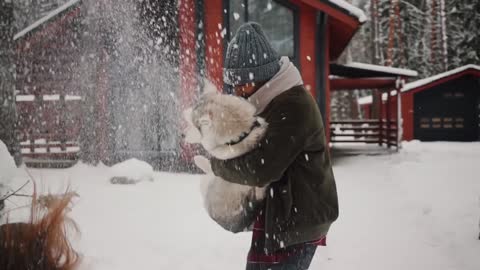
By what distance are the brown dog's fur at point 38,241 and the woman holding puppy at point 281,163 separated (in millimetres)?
1222

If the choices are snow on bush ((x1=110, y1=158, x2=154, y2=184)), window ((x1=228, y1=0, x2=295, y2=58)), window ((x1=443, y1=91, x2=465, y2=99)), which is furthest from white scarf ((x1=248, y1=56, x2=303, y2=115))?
window ((x1=443, y1=91, x2=465, y2=99))

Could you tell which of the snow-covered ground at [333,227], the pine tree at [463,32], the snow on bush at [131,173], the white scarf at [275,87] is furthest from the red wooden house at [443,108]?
the white scarf at [275,87]

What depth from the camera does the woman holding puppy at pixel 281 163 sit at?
1.49 meters

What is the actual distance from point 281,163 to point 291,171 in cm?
12

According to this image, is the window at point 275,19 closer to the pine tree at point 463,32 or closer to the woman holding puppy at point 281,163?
the woman holding puppy at point 281,163

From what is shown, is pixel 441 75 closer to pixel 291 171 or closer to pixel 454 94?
pixel 454 94

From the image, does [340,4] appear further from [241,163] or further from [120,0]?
[241,163]

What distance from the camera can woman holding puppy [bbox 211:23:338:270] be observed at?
1.49 meters

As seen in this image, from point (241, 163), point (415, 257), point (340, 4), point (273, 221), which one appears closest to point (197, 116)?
point (241, 163)

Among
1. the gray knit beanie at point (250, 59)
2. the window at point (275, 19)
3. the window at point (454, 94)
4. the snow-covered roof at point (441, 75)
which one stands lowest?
the gray knit beanie at point (250, 59)

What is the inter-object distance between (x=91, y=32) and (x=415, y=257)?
32.2 feet

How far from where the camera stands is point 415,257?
4125mm

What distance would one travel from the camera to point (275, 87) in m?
1.61

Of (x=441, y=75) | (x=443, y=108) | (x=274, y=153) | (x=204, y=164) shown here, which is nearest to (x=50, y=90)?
(x=204, y=164)
